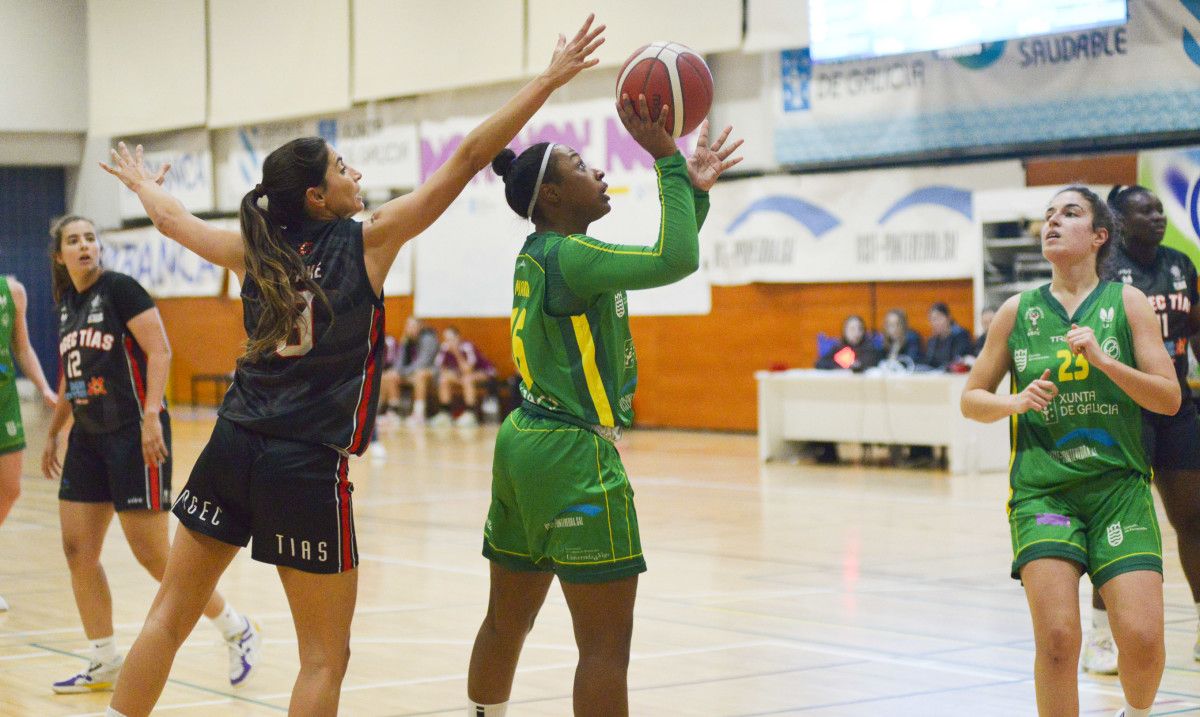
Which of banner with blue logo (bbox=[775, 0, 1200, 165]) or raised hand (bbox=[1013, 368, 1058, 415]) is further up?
banner with blue logo (bbox=[775, 0, 1200, 165])

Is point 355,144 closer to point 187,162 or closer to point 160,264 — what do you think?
point 187,162

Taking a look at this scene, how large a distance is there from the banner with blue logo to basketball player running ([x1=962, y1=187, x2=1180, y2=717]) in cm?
1095

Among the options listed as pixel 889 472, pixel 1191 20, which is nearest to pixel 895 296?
pixel 889 472

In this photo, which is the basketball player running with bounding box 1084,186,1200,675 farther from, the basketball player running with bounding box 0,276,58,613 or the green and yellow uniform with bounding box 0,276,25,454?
the green and yellow uniform with bounding box 0,276,25,454

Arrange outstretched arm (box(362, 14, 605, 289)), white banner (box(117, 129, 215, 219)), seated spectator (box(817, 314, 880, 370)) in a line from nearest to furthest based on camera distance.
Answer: outstretched arm (box(362, 14, 605, 289)) < seated spectator (box(817, 314, 880, 370)) < white banner (box(117, 129, 215, 219))

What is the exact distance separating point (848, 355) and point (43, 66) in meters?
17.7

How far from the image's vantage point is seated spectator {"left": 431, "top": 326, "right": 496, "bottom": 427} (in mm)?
20984

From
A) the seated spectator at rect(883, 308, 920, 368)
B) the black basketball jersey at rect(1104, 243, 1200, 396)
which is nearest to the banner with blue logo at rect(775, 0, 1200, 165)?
the seated spectator at rect(883, 308, 920, 368)

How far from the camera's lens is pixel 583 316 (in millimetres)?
3982

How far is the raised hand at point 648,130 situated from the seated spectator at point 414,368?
17304 mm

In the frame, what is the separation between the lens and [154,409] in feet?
19.5

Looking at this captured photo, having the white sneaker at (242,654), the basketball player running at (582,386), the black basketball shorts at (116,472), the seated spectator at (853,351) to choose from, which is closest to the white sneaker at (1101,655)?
the basketball player running at (582,386)

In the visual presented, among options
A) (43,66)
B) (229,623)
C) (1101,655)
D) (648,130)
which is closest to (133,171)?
(648,130)

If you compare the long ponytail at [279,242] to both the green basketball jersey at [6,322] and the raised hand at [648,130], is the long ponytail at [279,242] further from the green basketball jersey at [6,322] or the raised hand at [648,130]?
the green basketball jersey at [6,322]
